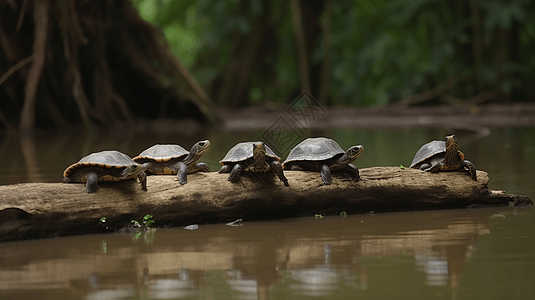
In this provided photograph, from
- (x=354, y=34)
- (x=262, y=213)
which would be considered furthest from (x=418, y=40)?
(x=262, y=213)

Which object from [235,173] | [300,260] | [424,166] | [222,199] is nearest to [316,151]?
[235,173]

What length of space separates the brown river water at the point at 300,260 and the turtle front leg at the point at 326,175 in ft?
1.06

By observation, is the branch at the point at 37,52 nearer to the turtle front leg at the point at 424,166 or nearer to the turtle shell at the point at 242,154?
the turtle shell at the point at 242,154

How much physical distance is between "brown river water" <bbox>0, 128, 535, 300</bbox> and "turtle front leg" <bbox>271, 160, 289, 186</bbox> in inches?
14.7

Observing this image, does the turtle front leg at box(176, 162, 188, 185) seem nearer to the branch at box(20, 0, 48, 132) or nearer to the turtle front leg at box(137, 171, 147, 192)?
the turtle front leg at box(137, 171, 147, 192)

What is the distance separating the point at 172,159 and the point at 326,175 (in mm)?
1401

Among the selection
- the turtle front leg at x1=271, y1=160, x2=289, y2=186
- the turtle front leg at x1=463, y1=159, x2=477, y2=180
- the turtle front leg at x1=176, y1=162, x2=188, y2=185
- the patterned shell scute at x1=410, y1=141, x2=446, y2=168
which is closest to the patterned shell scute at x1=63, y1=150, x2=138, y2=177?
the turtle front leg at x1=176, y1=162, x2=188, y2=185

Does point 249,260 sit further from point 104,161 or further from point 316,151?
point 316,151

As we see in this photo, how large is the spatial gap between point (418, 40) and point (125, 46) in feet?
37.1

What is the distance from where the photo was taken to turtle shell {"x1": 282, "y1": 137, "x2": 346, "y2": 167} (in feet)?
17.8

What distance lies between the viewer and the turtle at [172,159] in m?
5.32

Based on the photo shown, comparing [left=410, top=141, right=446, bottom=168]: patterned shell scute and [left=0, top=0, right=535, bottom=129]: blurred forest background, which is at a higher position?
[left=0, top=0, right=535, bottom=129]: blurred forest background

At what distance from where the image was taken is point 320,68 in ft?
79.4

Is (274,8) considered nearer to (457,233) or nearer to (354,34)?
(354,34)
